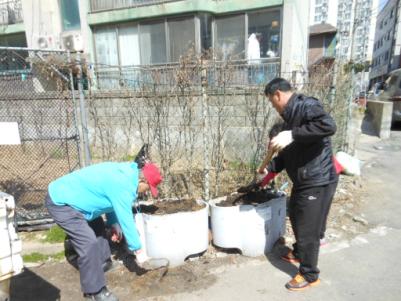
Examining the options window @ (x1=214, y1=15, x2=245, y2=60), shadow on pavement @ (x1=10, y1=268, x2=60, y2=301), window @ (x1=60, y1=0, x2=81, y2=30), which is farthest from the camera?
window @ (x1=60, y1=0, x2=81, y2=30)

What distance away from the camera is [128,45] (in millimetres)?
10695

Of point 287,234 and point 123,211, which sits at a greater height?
point 123,211

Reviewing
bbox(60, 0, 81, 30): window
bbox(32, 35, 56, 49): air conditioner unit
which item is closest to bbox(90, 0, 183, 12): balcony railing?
bbox(60, 0, 81, 30): window

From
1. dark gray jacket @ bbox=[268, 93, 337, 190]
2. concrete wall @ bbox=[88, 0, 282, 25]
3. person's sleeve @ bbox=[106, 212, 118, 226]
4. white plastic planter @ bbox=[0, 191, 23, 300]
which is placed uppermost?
concrete wall @ bbox=[88, 0, 282, 25]

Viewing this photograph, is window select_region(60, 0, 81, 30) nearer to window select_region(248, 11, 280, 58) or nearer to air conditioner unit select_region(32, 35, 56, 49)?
air conditioner unit select_region(32, 35, 56, 49)

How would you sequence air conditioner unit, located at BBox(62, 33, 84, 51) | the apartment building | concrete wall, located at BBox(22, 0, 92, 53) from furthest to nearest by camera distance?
the apartment building, concrete wall, located at BBox(22, 0, 92, 53), air conditioner unit, located at BBox(62, 33, 84, 51)

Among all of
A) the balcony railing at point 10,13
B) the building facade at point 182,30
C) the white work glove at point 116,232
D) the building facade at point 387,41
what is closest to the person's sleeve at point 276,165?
the white work glove at point 116,232

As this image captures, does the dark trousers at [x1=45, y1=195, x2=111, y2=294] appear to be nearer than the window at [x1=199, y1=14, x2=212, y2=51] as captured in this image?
Yes

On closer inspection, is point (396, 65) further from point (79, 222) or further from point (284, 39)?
point (79, 222)

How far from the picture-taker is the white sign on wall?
3584 millimetres

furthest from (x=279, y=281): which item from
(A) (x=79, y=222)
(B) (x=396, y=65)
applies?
(B) (x=396, y=65)

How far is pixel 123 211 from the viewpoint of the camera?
2.49m

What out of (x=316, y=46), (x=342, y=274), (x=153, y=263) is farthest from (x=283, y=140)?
(x=316, y=46)

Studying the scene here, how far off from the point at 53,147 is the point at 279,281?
7168 millimetres
